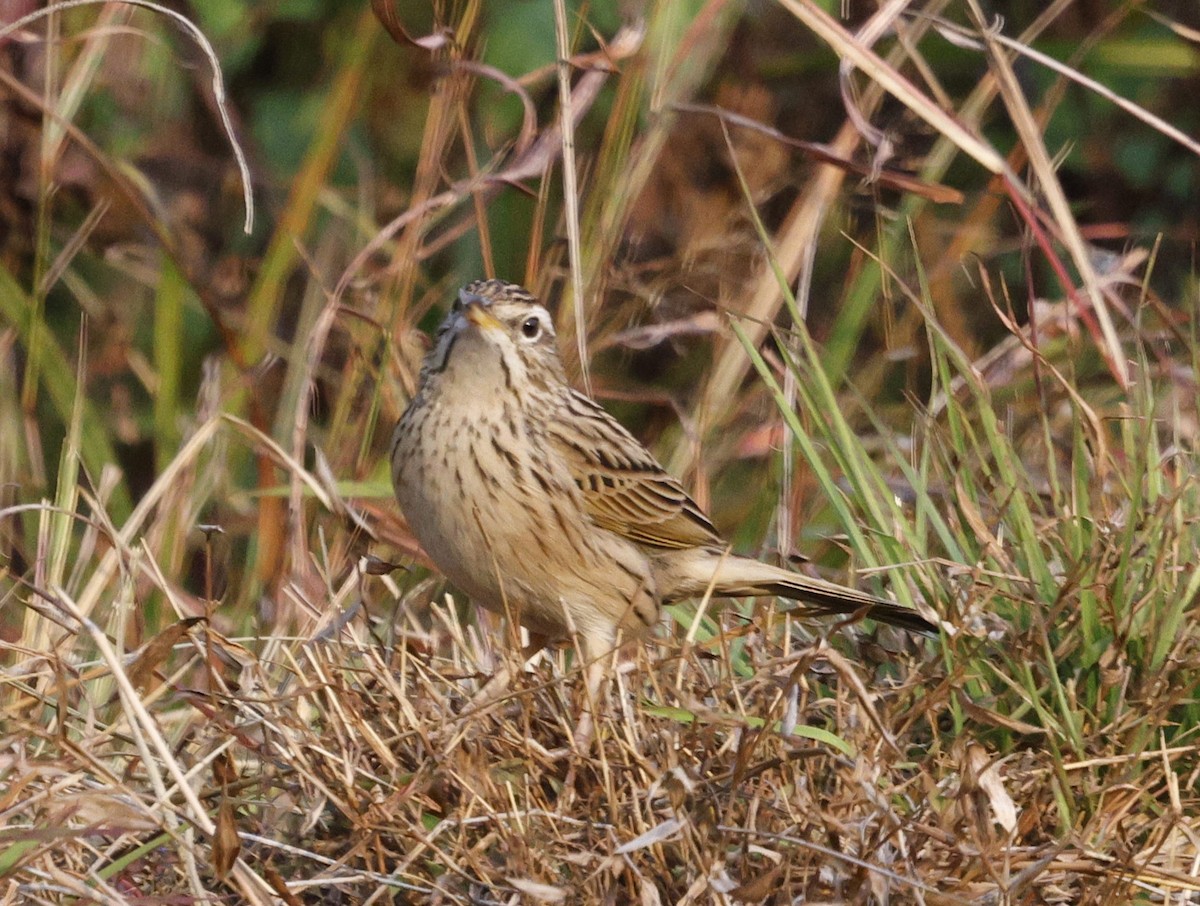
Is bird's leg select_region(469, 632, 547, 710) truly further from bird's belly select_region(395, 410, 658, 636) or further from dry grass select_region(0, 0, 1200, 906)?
bird's belly select_region(395, 410, 658, 636)

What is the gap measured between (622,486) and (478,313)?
537mm

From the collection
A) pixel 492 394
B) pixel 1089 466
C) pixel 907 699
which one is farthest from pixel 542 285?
pixel 907 699

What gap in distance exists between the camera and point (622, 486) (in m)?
4.19

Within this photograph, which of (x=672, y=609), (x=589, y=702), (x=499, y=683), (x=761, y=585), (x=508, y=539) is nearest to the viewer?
(x=589, y=702)

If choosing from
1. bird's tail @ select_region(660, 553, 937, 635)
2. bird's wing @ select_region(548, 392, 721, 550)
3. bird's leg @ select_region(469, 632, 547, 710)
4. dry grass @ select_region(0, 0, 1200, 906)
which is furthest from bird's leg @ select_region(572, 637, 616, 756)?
bird's wing @ select_region(548, 392, 721, 550)

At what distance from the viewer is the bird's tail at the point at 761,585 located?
12.5ft

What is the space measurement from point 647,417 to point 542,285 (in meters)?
1.42

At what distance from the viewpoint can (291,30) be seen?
252 inches

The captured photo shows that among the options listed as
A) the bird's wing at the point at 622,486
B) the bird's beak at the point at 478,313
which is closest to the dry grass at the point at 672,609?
the bird's wing at the point at 622,486

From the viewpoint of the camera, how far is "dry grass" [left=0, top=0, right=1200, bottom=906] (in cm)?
276

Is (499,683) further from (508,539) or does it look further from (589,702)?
(508,539)

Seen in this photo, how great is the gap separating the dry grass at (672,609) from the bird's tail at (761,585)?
11cm

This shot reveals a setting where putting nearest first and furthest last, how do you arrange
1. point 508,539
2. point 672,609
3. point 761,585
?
point 508,539 < point 761,585 < point 672,609

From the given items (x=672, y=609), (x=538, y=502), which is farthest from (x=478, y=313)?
(x=672, y=609)
